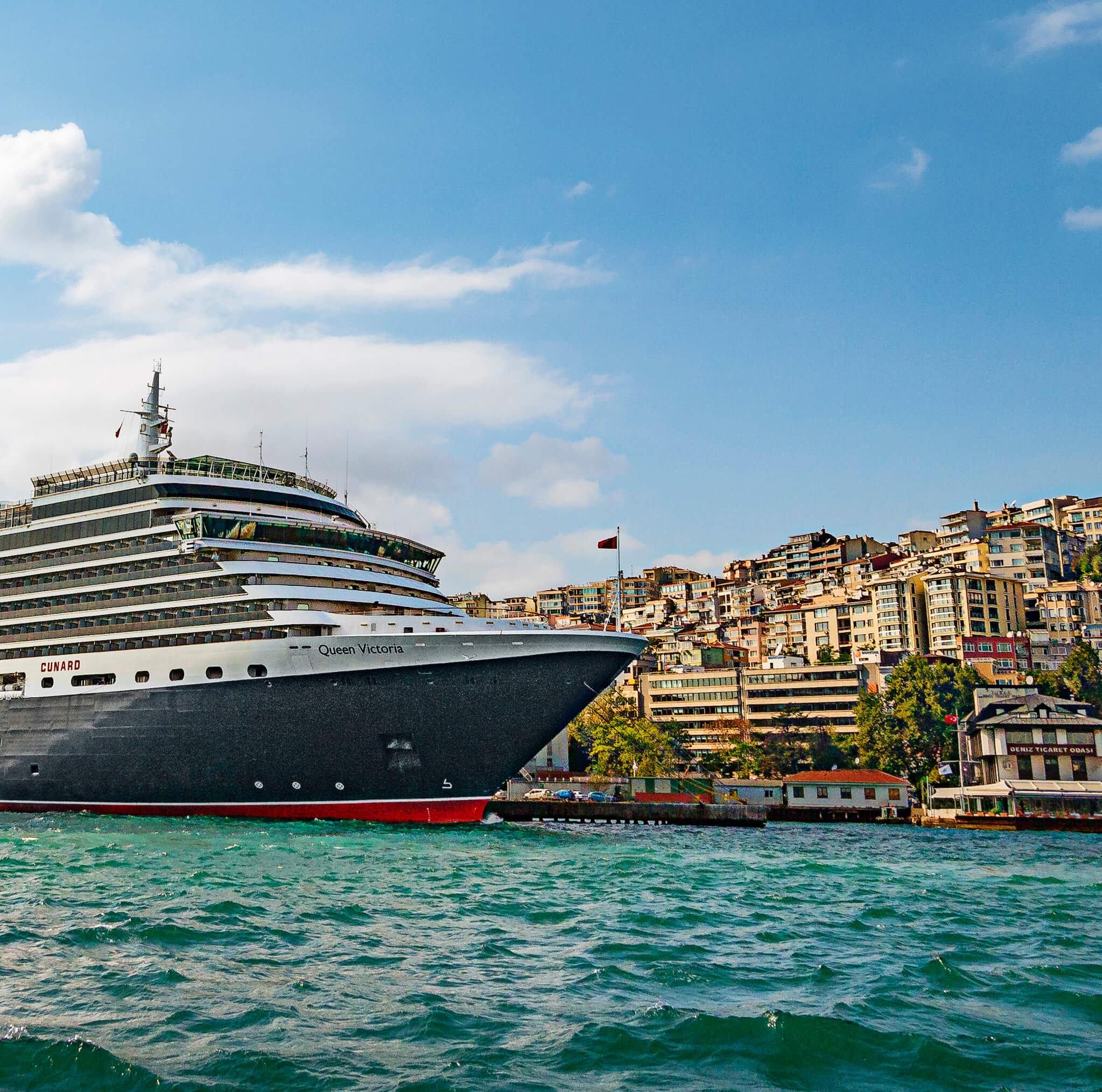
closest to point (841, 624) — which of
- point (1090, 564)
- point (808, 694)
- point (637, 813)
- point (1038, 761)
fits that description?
point (808, 694)

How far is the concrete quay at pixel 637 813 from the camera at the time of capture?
55.4 meters

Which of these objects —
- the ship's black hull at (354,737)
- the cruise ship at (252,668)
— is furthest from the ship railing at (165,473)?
the ship's black hull at (354,737)

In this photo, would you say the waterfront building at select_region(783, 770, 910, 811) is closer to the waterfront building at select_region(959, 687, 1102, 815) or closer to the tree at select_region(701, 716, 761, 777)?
the waterfront building at select_region(959, 687, 1102, 815)

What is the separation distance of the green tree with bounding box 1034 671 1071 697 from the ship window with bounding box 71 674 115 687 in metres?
76.7

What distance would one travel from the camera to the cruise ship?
35.2 meters

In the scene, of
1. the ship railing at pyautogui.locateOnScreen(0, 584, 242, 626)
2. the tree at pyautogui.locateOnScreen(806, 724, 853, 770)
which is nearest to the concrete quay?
the ship railing at pyautogui.locateOnScreen(0, 584, 242, 626)

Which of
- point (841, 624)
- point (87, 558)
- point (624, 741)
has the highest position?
point (841, 624)

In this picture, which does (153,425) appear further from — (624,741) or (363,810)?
(624,741)

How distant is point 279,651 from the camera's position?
35844 mm

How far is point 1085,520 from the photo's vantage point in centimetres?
12575

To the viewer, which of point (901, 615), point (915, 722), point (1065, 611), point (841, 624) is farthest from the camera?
point (841, 624)

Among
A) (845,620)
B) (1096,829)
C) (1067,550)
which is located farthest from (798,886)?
(1067,550)

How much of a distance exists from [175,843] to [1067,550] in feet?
373

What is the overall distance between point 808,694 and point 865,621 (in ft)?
65.0
